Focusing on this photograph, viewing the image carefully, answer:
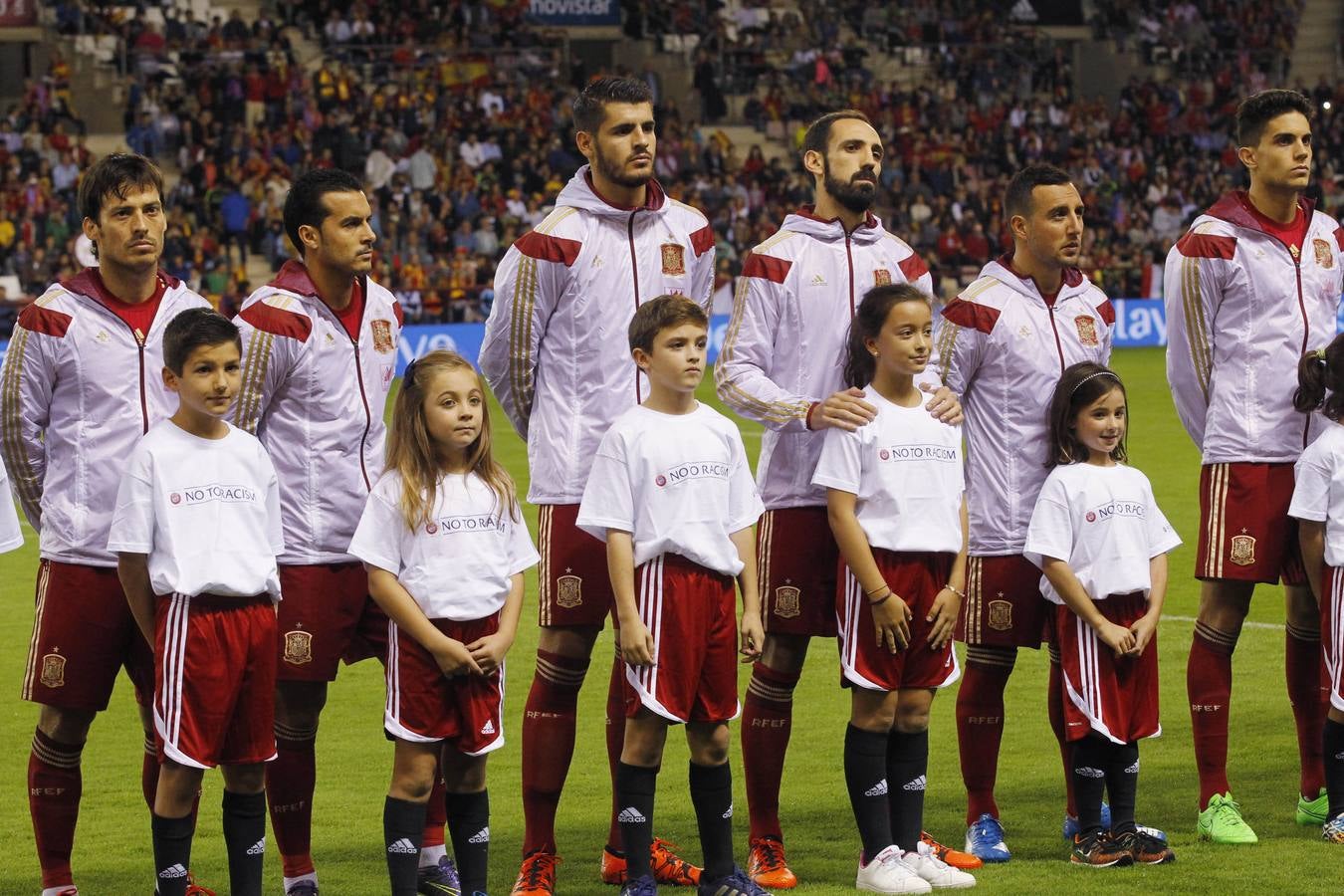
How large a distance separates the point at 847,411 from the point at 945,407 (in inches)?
11.9

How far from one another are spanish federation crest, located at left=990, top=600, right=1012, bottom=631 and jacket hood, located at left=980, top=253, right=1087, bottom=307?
0.99 metres

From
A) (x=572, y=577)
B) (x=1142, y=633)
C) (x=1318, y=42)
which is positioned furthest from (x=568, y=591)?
(x=1318, y=42)

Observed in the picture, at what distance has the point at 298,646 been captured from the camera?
5.79m

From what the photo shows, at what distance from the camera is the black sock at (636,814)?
554 cm

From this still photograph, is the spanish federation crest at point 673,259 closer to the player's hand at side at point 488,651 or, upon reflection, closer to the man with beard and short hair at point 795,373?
the man with beard and short hair at point 795,373

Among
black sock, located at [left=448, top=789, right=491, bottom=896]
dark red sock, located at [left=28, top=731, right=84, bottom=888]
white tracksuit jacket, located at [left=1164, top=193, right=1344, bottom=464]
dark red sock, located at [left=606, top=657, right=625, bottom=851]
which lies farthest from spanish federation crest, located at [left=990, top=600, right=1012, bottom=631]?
dark red sock, located at [left=28, top=731, right=84, bottom=888]

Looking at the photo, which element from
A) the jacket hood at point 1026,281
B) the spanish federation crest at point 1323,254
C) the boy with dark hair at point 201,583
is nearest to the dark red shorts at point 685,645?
the boy with dark hair at point 201,583

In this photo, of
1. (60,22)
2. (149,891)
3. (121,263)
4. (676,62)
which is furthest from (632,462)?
(676,62)

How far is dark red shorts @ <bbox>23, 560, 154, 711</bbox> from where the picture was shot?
566 cm

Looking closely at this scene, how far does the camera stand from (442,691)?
536 cm

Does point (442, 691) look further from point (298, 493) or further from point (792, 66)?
point (792, 66)

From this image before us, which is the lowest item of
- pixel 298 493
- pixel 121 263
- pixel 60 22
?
pixel 298 493

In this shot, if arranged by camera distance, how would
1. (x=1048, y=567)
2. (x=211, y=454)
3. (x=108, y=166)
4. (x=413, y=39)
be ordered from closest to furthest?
(x=211, y=454) → (x=108, y=166) → (x=1048, y=567) → (x=413, y=39)

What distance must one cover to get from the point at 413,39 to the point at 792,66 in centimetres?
712
